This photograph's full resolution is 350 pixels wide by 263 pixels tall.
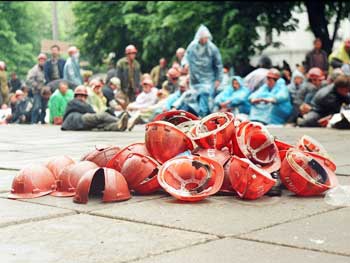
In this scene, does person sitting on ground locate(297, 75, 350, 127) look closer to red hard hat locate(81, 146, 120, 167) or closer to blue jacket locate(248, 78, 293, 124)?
blue jacket locate(248, 78, 293, 124)

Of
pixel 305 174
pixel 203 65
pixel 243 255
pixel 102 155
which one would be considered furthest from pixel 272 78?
pixel 243 255

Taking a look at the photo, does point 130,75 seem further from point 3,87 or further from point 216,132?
point 216,132

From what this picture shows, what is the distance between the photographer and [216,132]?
218 inches

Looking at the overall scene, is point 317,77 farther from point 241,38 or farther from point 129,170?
point 129,170

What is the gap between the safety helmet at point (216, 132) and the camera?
5555 millimetres

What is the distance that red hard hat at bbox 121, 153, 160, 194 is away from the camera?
549 centimetres

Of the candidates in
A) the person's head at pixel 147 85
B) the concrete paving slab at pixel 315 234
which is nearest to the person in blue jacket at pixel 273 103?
the person's head at pixel 147 85

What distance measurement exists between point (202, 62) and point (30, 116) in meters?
6.57

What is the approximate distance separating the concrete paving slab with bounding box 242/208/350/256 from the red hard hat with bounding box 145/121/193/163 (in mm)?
1371

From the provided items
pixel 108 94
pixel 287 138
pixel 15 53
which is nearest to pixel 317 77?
pixel 287 138

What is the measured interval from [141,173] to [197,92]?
1050 cm

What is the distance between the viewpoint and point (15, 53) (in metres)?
48.4

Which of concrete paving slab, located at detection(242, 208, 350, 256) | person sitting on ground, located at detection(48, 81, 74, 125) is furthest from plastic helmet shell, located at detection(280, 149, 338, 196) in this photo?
person sitting on ground, located at detection(48, 81, 74, 125)

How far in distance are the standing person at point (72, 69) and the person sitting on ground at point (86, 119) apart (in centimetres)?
419
